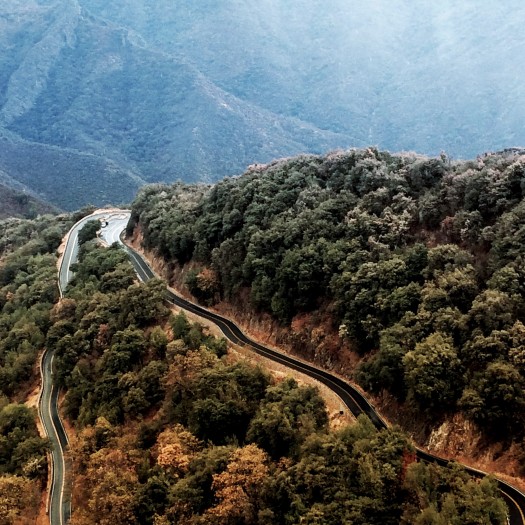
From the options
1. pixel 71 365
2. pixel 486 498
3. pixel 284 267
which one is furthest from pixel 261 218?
pixel 486 498

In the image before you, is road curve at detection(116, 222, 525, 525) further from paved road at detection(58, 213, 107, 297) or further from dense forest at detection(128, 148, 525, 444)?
paved road at detection(58, 213, 107, 297)

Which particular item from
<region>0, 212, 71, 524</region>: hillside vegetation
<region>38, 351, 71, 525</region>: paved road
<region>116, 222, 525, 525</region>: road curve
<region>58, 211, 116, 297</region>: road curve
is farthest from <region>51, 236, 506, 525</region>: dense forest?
<region>58, 211, 116, 297</region>: road curve

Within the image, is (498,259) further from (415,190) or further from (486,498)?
(486,498)

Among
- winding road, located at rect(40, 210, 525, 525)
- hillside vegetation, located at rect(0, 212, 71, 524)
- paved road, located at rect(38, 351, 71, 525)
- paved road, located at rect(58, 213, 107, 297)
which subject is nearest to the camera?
winding road, located at rect(40, 210, 525, 525)

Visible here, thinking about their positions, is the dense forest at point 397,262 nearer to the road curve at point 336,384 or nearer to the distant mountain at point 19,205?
the road curve at point 336,384

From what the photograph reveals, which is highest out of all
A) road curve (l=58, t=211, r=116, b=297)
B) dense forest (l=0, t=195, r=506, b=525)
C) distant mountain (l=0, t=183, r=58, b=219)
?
dense forest (l=0, t=195, r=506, b=525)

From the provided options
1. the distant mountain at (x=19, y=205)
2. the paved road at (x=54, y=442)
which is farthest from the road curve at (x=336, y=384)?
the distant mountain at (x=19, y=205)

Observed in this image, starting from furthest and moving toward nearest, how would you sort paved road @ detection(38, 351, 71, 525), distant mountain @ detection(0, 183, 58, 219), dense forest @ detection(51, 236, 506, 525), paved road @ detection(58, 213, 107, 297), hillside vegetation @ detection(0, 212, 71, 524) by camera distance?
distant mountain @ detection(0, 183, 58, 219) → paved road @ detection(58, 213, 107, 297) → paved road @ detection(38, 351, 71, 525) → hillside vegetation @ detection(0, 212, 71, 524) → dense forest @ detection(51, 236, 506, 525)
